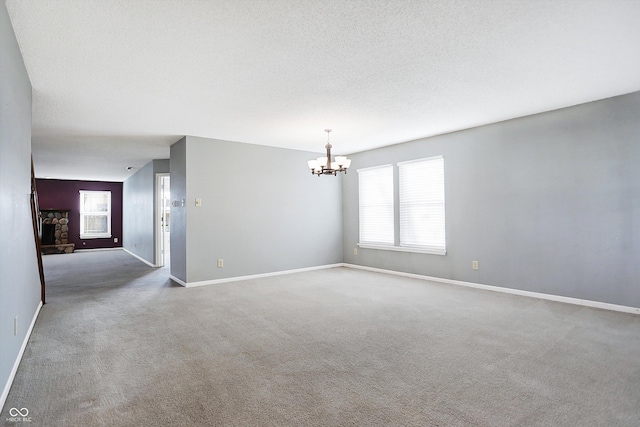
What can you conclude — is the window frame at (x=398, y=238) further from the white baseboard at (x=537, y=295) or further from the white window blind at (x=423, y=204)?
the white baseboard at (x=537, y=295)

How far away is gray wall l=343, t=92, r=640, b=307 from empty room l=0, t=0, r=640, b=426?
0.03 metres

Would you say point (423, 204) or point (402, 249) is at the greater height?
→ point (423, 204)

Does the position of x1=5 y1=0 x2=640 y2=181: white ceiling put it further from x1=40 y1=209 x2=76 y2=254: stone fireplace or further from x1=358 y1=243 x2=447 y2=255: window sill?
x1=40 y1=209 x2=76 y2=254: stone fireplace

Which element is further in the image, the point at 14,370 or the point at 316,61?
the point at 316,61

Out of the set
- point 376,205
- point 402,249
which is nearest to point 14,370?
point 402,249

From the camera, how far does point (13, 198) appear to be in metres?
2.52

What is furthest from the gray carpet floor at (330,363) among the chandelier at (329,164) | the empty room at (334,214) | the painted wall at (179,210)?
the chandelier at (329,164)

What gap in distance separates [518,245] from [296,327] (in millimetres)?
3368

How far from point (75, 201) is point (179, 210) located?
27.2ft

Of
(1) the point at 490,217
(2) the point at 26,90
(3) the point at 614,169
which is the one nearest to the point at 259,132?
(2) the point at 26,90

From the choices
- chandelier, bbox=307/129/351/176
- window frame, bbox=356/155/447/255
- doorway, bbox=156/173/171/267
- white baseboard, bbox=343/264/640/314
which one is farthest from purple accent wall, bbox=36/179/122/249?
white baseboard, bbox=343/264/640/314

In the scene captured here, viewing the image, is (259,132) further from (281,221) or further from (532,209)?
(532,209)

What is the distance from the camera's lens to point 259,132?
5.31 metres

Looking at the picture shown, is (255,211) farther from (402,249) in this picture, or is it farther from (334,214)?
(402,249)
